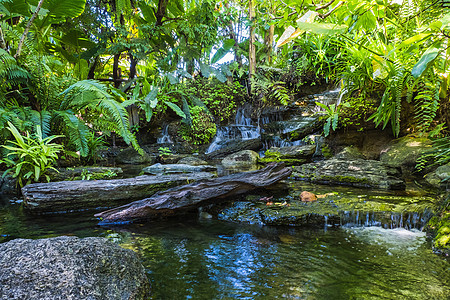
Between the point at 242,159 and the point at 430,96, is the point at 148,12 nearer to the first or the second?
the point at 242,159

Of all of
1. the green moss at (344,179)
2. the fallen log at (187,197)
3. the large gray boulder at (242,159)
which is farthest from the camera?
the large gray boulder at (242,159)

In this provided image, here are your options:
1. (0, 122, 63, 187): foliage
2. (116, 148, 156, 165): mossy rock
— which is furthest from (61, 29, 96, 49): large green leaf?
(0, 122, 63, 187): foliage

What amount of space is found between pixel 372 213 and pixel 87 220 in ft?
10.7

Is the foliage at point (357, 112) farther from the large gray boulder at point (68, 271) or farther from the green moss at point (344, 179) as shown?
the large gray boulder at point (68, 271)

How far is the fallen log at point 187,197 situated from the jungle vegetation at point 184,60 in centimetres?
129

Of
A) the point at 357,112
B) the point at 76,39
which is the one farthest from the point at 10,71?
the point at 357,112

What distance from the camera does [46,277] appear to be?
3.72 feet

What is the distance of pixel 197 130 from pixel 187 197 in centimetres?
787

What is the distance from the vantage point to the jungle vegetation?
1252 millimetres

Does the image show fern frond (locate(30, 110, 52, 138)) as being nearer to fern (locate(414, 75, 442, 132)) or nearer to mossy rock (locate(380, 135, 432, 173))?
fern (locate(414, 75, 442, 132))

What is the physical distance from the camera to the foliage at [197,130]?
412 inches

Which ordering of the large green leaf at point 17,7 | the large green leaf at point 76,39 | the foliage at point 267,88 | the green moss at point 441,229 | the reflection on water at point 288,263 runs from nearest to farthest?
the reflection on water at point 288,263 → the green moss at point 441,229 → the large green leaf at point 17,7 → the large green leaf at point 76,39 → the foliage at point 267,88

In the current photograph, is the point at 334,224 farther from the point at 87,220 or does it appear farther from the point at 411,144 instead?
the point at 411,144

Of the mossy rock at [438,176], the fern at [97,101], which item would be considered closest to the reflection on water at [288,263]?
the fern at [97,101]
